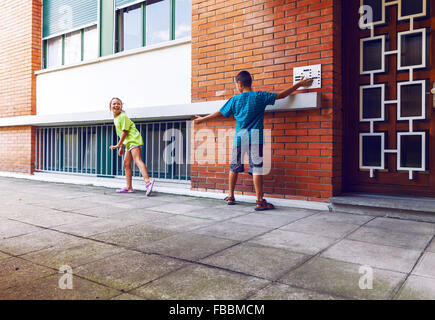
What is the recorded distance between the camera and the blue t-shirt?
466 cm

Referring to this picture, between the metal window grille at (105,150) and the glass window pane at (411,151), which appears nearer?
the glass window pane at (411,151)

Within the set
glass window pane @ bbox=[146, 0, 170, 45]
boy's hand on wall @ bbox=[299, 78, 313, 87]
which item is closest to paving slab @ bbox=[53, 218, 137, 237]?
boy's hand on wall @ bbox=[299, 78, 313, 87]

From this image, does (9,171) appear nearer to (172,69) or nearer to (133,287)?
(172,69)

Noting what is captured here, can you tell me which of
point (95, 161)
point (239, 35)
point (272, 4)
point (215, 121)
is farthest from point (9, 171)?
point (272, 4)

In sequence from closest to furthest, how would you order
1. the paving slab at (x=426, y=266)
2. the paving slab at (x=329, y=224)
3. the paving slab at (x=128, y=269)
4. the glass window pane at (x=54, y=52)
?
the paving slab at (x=128, y=269) → the paving slab at (x=426, y=266) → the paving slab at (x=329, y=224) → the glass window pane at (x=54, y=52)

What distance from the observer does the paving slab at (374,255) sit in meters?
2.48

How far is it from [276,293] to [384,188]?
10.6 ft

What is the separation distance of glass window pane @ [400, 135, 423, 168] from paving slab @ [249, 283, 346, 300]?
3167 millimetres

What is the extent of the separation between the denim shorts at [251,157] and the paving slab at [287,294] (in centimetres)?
268

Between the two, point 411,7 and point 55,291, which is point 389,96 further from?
point 55,291

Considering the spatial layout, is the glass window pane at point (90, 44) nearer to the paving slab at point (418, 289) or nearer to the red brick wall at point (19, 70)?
the red brick wall at point (19, 70)

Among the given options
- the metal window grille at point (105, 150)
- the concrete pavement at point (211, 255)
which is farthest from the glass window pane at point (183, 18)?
the concrete pavement at point (211, 255)

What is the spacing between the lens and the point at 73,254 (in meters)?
2.73

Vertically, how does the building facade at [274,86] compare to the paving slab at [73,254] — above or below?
above
